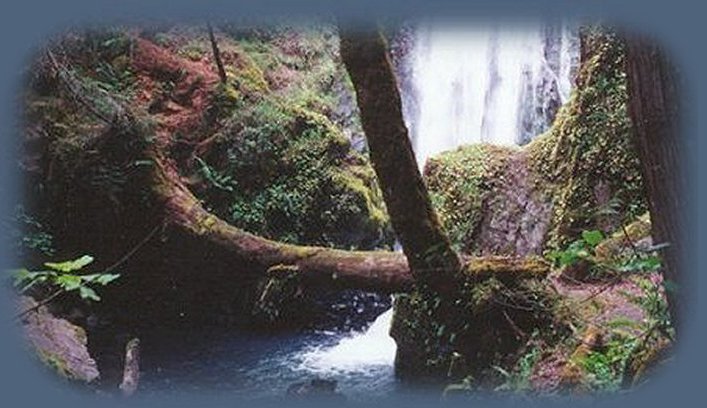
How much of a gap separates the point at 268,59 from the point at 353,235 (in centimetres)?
390

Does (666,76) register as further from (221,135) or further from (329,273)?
(221,135)

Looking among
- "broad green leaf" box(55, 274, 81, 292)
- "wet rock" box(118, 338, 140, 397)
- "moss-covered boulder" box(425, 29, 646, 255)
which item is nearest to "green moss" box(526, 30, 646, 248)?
"moss-covered boulder" box(425, 29, 646, 255)

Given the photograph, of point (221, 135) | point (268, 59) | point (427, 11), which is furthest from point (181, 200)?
point (268, 59)

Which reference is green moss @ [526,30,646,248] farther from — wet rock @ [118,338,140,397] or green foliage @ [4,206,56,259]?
green foliage @ [4,206,56,259]

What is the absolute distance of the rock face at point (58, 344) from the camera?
3.60 meters

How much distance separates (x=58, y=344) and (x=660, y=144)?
143 inches

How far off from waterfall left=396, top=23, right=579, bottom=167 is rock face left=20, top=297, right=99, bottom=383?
318 inches

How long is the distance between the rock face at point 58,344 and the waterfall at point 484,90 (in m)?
8.09

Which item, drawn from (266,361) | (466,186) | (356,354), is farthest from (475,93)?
(266,361)

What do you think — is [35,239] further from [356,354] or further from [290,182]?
[290,182]

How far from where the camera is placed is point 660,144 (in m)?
2.70

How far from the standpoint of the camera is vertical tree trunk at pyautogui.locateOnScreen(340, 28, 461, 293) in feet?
14.8

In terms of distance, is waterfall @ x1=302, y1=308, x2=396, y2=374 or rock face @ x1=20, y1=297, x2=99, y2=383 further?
waterfall @ x1=302, y1=308, x2=396, y2=374

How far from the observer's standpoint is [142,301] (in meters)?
7.62
